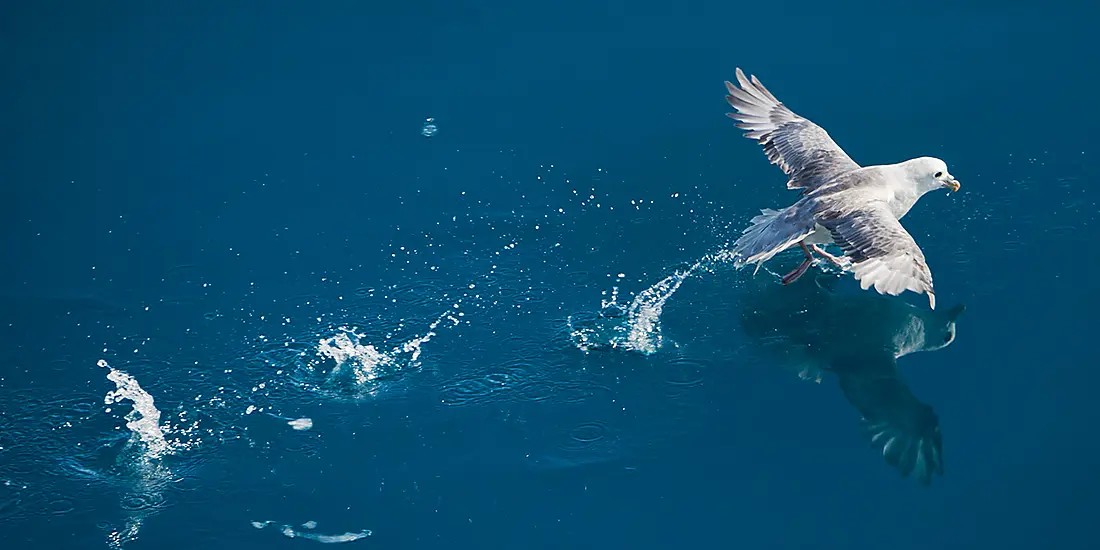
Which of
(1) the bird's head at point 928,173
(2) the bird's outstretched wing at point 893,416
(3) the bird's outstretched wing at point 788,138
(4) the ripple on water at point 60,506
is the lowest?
(2) the bird's outstretched wing at point 893,416

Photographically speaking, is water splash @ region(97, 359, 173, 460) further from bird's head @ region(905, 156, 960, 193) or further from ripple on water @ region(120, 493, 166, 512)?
bird's head @ region(905, 156, 960, 193)

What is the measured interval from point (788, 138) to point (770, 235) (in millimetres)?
1554

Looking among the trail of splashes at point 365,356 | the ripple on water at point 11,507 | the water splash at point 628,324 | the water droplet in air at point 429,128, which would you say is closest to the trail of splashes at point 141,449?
the ripple on water at point 11,507

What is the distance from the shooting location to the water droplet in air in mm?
11828

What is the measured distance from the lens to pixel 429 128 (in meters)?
11.9

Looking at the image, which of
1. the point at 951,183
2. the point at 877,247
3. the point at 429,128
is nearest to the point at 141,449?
the point at 429,128

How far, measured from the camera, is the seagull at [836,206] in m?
8.32

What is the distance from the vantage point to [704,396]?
8.70 m

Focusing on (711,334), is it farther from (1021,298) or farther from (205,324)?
(205,324)

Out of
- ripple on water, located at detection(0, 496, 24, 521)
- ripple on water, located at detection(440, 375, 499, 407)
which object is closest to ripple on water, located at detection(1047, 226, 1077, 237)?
ripple on water, located at detection(440, 375, 499, 407)

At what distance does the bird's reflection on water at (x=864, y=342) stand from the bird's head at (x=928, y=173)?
3.50 ft

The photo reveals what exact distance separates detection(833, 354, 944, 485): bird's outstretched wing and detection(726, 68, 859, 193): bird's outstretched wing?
1.76 m

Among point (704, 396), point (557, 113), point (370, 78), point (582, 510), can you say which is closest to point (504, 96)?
point (557, 113)

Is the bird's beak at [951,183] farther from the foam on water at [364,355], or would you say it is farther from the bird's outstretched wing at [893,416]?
the foam on water at [364,355]
